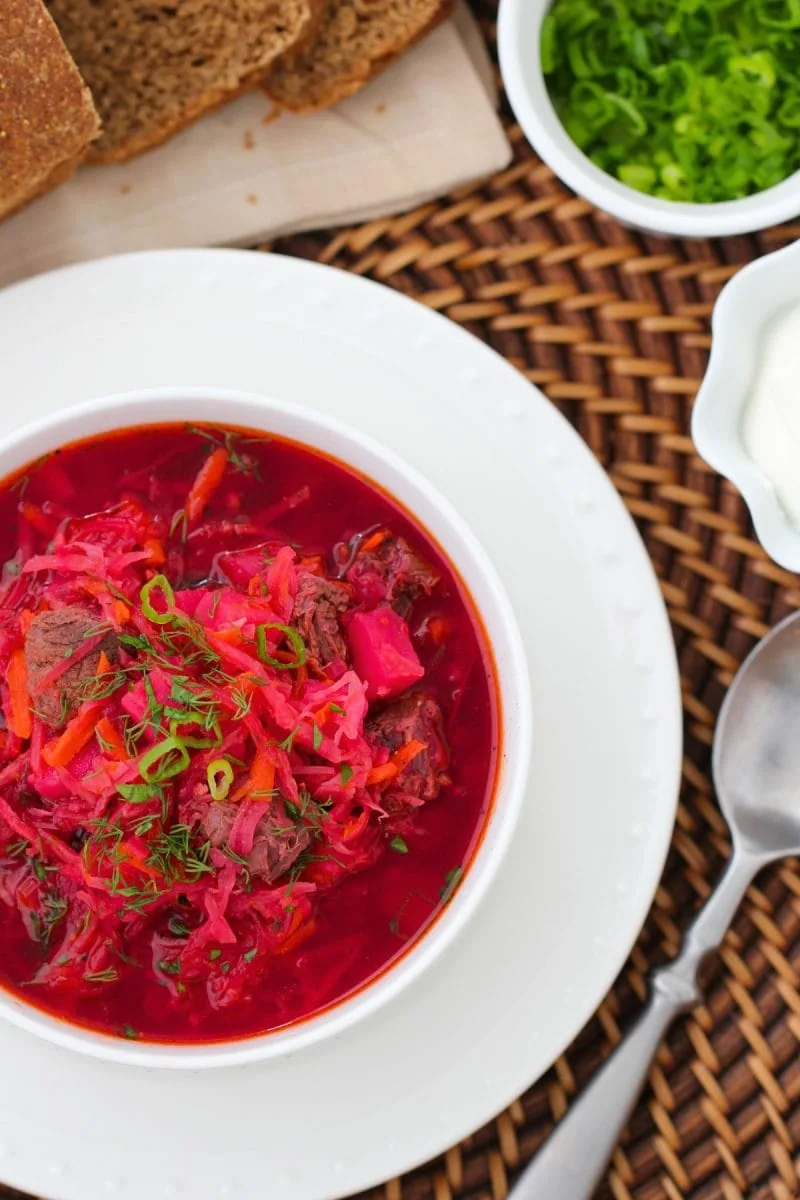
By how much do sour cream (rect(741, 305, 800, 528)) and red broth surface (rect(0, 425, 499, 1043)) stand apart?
0.95 meters

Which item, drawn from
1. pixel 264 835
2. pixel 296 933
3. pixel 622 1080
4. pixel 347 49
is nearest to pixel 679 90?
pixel 347 49

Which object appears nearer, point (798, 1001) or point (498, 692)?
point (498, 692)

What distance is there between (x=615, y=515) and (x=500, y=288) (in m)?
0.80

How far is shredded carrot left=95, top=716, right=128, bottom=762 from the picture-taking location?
105 inches

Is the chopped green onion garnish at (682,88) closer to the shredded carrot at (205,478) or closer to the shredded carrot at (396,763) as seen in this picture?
the shredded carrot at (205,478)

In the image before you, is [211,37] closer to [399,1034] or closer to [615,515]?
[615,515]

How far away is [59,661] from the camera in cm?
270

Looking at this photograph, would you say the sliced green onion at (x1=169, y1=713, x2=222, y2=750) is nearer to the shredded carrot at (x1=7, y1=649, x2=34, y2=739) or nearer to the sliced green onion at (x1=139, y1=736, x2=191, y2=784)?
the sliced green onion at (x1=139, y1=736, x2=191, y2=784)

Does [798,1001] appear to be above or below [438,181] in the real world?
below

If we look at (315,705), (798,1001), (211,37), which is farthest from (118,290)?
(798,1001)

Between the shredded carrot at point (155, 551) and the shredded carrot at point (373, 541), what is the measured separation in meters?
0.44

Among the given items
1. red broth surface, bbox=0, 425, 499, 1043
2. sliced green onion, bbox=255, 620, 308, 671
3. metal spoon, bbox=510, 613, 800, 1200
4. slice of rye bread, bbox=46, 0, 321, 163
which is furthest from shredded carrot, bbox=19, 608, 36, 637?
metal spoon, bbox=510, 613, 800, 1200

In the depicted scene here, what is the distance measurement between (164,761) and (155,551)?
1.55 feet

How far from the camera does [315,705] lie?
8.95ft
